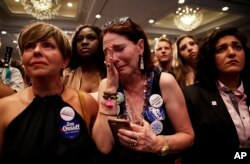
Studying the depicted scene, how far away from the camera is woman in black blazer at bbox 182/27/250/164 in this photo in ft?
5.68

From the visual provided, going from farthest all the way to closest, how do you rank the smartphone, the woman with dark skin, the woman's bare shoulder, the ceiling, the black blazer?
the ceiling
the woman with dark skin
the black blazer
the woman's bare shoulder
the smartphone

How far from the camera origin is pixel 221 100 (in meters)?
1.85

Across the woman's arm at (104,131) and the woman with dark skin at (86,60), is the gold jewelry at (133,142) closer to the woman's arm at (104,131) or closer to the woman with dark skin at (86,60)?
the woman's arm at (104,131)

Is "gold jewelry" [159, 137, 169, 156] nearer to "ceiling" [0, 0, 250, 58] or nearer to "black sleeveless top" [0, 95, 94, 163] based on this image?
"black sleeveless top" [0, 95, 94, 163]

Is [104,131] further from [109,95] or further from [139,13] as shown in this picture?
[139,13]

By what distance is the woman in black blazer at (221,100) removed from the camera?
68.1 inches

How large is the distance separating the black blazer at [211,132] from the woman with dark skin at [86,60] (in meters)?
1.07

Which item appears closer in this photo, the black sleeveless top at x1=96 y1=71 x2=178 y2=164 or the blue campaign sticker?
the blue campaign sticker

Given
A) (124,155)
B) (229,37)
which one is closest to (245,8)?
(229,37)

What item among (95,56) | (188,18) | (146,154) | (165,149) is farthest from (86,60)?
(188,18)

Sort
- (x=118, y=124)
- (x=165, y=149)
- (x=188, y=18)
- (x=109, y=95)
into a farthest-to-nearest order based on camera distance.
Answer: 1. (x=188, y=18)
2. (x=109, y=95)
3. (x=165, y=149)
4. (x=118, y=124)

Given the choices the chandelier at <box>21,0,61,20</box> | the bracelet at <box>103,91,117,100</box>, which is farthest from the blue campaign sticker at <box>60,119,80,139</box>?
the chandelier at <box>21,0,61,20</box>

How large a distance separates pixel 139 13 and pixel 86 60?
5.20m

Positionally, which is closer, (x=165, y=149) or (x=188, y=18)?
(x=165, y=149)
